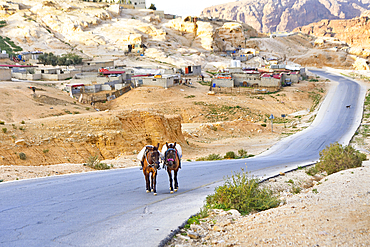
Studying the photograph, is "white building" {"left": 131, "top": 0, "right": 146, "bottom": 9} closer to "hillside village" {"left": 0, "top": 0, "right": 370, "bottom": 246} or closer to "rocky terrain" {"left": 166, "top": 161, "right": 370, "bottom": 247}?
"hillside village" {"left": 0, "top": 0, "right": 370, "bottom": 246}

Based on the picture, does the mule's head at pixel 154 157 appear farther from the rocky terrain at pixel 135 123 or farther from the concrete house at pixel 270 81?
the concrete house at pixel 270 81

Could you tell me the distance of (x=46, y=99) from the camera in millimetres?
39938

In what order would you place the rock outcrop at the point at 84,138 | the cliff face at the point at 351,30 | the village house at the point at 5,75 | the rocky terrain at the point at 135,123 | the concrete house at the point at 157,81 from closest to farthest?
the rock outcrop at the point at 84,138
the rocky terrain at the point at 135,123
the village house at the point at 5,75
the concrete house at the point at 157,81
the cliff face at the point at 351,30

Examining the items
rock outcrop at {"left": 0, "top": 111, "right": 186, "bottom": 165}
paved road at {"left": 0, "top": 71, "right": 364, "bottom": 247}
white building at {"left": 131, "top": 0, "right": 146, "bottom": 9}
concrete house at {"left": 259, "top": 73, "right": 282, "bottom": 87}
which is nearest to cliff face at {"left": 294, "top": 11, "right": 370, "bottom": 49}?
white building at {"left": 131, "top": 0, "right": 146, "bottom": 9}

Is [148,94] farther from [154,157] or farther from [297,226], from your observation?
[297,226]

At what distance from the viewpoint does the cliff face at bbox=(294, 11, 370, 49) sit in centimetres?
14673

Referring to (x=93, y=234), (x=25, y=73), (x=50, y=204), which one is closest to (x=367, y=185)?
(x=93, y=234)

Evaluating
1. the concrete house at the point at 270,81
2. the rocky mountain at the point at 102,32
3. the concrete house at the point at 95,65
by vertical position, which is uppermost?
the rocky mountain at the point at 102,32

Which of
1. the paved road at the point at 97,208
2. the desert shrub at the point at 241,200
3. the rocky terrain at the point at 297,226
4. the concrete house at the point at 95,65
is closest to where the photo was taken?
the rocky terrain at the point at 297,226

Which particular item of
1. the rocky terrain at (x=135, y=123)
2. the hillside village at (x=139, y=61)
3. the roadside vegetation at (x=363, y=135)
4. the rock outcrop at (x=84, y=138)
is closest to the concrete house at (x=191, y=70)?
the hillside village at (x=139, y=61)

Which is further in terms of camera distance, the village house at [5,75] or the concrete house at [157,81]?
the concrete house at [157,81]

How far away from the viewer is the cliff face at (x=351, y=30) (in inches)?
5777

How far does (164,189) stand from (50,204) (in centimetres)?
335

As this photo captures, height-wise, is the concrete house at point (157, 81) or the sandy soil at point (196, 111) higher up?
the concrete house at point (157, 81)
